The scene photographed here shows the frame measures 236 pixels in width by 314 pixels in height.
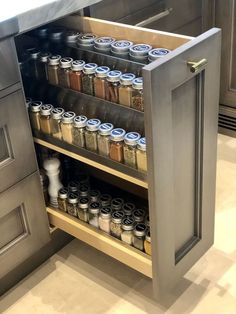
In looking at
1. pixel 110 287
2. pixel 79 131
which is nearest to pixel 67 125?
pixel 79 131

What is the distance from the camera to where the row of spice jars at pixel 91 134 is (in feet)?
4.27

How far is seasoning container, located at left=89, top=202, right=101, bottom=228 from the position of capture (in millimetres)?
1558

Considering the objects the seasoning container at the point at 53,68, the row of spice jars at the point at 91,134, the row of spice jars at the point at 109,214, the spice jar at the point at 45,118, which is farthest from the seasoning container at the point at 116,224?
the seasoning container at the point at 53,68

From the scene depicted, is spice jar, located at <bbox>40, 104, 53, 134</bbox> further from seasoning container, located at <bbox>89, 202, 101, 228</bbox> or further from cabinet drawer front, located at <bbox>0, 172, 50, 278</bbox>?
seasoning container, located at <bbox>89, 202, 101, 228</bbox>

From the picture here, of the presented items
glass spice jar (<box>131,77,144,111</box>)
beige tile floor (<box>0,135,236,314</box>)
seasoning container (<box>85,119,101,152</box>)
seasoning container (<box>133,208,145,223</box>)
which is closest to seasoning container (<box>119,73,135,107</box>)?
glass spice jar (<box>131,77,144,111</box>)

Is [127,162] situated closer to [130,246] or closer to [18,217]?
[130,246]

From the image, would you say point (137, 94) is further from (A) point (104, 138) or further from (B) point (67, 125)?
(B) point (67, 125)

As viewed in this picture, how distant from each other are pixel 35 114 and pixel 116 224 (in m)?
0.41

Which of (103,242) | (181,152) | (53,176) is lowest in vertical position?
(103,242)

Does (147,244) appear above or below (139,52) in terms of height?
below

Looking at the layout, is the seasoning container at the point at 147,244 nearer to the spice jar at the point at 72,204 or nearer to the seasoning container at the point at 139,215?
the seasoning container at the point at 139,215

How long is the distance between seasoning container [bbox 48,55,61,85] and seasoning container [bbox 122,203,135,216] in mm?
435

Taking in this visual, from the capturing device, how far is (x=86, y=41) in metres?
1.47

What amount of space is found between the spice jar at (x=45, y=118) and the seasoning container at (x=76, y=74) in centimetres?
11
